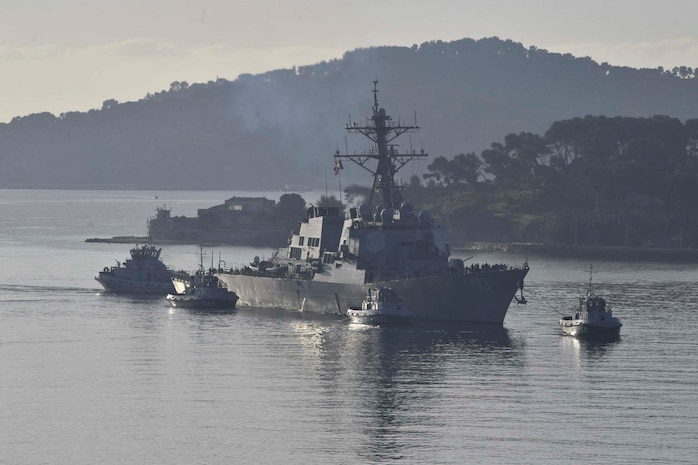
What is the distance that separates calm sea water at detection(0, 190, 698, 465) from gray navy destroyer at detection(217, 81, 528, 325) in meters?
2.12

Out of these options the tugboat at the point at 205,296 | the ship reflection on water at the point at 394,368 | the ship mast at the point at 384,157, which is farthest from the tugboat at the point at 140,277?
the ship reflection on water at the point at 394,368

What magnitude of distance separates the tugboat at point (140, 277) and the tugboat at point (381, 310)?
32.9 meters

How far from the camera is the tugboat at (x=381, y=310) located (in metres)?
89.9

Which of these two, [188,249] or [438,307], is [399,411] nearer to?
[438,307]

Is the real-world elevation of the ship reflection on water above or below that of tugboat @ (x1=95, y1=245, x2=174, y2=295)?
below

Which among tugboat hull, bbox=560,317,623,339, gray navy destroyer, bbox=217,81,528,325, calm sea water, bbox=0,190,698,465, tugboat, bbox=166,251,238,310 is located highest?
gray navy destroyer, bbox=217,81,528,325

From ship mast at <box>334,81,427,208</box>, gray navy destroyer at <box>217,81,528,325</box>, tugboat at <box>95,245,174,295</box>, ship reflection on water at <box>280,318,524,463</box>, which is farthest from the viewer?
tugboat at <box>95,245,174,295</box>

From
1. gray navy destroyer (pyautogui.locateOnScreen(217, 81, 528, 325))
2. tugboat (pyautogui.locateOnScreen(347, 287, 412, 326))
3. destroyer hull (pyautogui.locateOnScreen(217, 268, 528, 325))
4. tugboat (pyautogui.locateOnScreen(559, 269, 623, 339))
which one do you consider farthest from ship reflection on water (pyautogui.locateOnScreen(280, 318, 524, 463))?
tugboat (pyautogui.locateOnScreen(559, 269, 623, 339))

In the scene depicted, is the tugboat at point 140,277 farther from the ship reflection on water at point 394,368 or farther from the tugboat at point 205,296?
the ship reflection on water at point 394,368

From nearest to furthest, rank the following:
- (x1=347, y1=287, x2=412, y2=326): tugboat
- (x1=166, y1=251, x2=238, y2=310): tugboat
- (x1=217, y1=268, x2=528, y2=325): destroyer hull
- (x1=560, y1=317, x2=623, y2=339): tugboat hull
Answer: (x1=560, y1=317, x2=623, y2=339): tugboat hull
(x1=217, y1=268, x2=528, y2=325): destroyer hull
(x1=347, y1=287, x2=412, y2=326): tugboat
(x1=166, y1=251, x2=238, y2=310): tugboat

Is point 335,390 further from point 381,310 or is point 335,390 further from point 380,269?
point 380,269

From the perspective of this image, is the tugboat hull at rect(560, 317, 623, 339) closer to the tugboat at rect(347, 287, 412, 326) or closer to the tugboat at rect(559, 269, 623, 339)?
the tugboat at rect(559, 269, 623, 339)

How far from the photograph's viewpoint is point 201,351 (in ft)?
268

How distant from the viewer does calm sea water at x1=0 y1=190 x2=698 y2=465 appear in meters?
56.3
